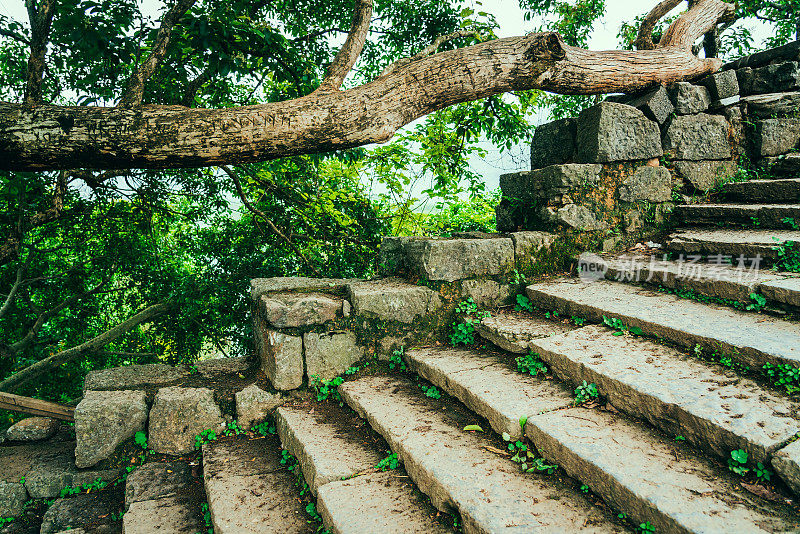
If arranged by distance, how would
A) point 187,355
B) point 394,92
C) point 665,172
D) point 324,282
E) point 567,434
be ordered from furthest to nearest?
point 187,355 → point 665,172 → point 324,282 → point 394,92 → point 567,434

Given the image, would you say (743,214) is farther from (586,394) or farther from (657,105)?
(586,394)

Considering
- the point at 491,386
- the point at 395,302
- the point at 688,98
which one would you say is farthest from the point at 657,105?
the point at 491,386

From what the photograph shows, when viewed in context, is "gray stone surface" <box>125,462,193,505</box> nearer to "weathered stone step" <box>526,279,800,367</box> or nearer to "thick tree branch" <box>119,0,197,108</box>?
"thick tree branch" <box>119,0,197,108</box>

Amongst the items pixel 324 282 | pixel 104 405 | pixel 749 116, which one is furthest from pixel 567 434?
pixel 749 116

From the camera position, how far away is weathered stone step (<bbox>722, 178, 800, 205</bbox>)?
3430mm

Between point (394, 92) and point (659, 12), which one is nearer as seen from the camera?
point (394, 92)

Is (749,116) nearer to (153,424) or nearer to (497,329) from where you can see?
(497,329)

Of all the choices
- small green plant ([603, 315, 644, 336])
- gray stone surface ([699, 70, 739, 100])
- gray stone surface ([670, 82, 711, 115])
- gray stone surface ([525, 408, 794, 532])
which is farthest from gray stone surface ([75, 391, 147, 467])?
gray stone surface ([699, 70, 739, 100])

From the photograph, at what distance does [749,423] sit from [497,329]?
1425 mm

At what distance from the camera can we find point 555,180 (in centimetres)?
359

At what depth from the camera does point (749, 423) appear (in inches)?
62.2

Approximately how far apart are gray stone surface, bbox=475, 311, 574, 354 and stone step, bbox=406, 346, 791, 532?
0.30 m

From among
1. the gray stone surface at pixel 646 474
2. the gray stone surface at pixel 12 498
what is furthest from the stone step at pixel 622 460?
the gray stone surface at pixel 12 498

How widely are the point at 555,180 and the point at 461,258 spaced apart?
1.12 m
